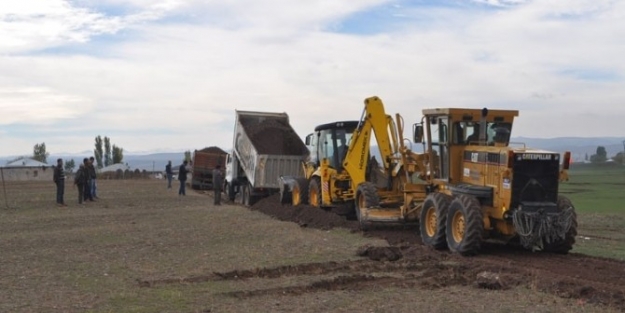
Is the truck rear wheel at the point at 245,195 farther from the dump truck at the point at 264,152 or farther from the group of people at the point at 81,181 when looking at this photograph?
the group of people at the point at 81,181

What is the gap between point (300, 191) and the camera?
80.2 feet

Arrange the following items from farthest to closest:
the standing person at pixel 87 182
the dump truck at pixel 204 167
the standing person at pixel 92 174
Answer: the dump truck at pixel 204 167 → the standing person at pixel 92 174 → the standing person at pixel 87 182

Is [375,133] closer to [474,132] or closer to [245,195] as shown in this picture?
[474,132]

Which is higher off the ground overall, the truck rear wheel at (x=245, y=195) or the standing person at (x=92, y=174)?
the standing person at (x=92, y=174)

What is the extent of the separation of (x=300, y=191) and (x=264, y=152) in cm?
552

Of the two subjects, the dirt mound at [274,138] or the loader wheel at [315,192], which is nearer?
the loader wheel at [315,192]

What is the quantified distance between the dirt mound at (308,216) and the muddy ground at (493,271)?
→ 3406 mm

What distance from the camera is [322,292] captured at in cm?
1080

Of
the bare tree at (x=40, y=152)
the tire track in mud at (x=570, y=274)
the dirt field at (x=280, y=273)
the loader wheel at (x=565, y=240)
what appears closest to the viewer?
the dirt field at (x=280, y=273)

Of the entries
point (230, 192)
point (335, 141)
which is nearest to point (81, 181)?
point (230, 192)

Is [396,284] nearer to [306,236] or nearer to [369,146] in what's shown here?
[306,236]

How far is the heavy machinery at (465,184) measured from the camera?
47.0ft

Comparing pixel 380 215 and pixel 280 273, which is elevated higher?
pixel 380 215

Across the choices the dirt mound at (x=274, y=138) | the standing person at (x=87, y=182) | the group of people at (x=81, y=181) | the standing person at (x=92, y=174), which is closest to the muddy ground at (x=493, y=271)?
the dirt mound at (x=274, y=138)
